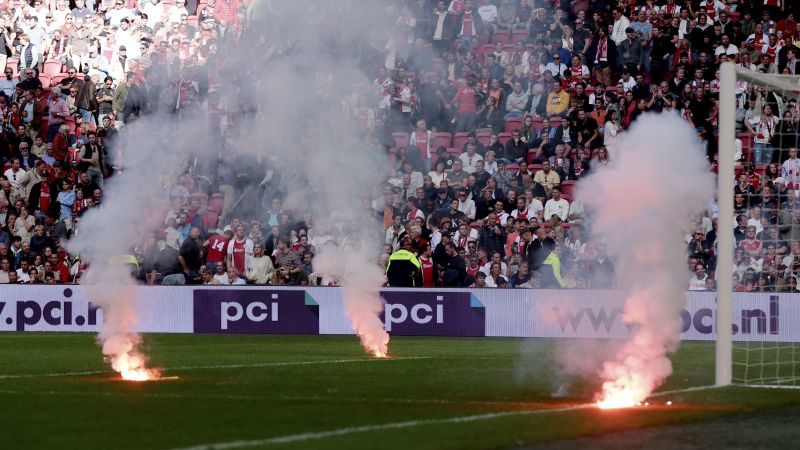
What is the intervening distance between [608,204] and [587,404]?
2208mm

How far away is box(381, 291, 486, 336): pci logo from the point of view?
97.5ft

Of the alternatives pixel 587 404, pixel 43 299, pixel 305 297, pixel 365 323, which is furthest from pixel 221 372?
pixel 43 299

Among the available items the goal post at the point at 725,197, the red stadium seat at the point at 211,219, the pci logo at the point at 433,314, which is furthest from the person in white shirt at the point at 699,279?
the goal post at the point at 725,197

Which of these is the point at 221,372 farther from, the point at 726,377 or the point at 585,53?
the point at 585,53

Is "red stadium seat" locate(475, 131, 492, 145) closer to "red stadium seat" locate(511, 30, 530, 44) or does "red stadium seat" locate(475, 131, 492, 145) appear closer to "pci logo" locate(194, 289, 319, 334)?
"red stadium seat" locate(511, 30, 530, 44)

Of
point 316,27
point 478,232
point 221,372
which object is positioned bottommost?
point 221,372

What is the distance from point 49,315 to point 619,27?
1359 centimetres

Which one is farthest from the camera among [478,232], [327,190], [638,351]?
[478,232]

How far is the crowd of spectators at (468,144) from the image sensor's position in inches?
1042

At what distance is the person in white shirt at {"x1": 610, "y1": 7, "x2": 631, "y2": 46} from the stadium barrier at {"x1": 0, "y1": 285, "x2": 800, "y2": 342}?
6.03 metres

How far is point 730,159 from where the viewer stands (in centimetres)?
1798

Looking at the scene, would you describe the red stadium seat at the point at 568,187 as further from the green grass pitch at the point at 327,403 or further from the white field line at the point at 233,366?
the white field line at the point at 233,366

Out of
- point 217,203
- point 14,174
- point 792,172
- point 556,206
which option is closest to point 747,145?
point 792,172

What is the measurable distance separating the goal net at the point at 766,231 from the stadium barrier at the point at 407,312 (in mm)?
47
